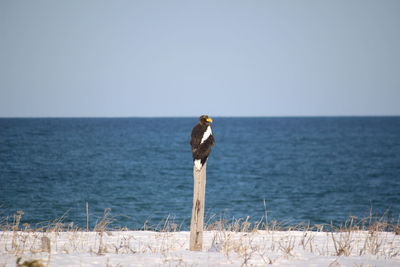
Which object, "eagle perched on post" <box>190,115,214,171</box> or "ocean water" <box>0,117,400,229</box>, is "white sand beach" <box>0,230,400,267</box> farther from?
"ocean water" <box>0,117,400,229</box>

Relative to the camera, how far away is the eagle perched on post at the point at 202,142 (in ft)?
24.1

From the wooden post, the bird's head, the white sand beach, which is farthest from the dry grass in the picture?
the bird's head

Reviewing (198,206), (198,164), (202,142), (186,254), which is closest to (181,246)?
(186,254)

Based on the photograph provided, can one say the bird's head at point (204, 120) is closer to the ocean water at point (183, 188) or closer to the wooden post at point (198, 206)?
the wooden post at point (198, 206)

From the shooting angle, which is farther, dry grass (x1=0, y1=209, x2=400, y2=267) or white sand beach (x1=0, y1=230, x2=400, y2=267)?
dry grass (x1=0, y1=209, x2=400, y2=267)

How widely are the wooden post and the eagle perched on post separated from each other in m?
0.15

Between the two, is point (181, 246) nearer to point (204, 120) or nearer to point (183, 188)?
point (204, 120)

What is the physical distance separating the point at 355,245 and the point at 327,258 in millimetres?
2122

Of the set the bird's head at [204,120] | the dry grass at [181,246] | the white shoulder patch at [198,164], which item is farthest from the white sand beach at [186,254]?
the bird's head at [204,120]

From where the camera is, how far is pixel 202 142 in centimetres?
748

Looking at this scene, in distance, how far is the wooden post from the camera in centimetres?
739

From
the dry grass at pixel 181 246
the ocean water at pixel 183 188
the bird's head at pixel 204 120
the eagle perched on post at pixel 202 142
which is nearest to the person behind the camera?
the dry grass at pixel 181 246

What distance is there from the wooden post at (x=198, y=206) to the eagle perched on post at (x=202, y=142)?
0.15 m

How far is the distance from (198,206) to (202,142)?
41.9 inches
